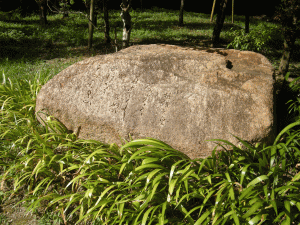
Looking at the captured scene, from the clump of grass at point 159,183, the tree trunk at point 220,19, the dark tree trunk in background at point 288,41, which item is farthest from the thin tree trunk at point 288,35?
the tree trunk at point 220,19

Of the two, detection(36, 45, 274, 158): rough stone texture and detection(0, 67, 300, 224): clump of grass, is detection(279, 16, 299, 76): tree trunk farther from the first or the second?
detection(0, 67, 300, 224): clump of grass

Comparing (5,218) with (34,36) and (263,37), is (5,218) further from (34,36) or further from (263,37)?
(34,36)

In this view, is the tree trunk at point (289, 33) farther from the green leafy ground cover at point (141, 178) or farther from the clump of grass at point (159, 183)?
the clump of grass at point (159, 183)

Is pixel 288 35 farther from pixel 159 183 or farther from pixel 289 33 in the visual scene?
pixel 159 183

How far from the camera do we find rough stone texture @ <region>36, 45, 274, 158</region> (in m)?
2.79

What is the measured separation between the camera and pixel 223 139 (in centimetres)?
273

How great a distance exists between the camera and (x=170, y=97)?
3.02 meters

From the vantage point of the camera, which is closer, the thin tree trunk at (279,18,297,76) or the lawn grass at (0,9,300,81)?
the thin tree trunk at (279,18,297,76)

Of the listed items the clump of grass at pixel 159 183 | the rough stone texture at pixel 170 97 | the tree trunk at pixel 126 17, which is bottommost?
the clump of grass at pixel 159 183

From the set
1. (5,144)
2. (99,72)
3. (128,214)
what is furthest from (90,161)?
(5,144)

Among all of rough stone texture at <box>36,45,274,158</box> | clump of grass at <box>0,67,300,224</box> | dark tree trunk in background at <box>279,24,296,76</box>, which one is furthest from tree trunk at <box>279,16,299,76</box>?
clump of grass at <box>0,67,300,224</box>

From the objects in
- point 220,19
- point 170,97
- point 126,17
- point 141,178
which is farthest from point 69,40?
point 141,178

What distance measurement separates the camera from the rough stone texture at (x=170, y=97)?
9.16ft

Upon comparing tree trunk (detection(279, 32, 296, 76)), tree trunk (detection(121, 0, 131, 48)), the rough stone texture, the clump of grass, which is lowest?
the clump of grass
